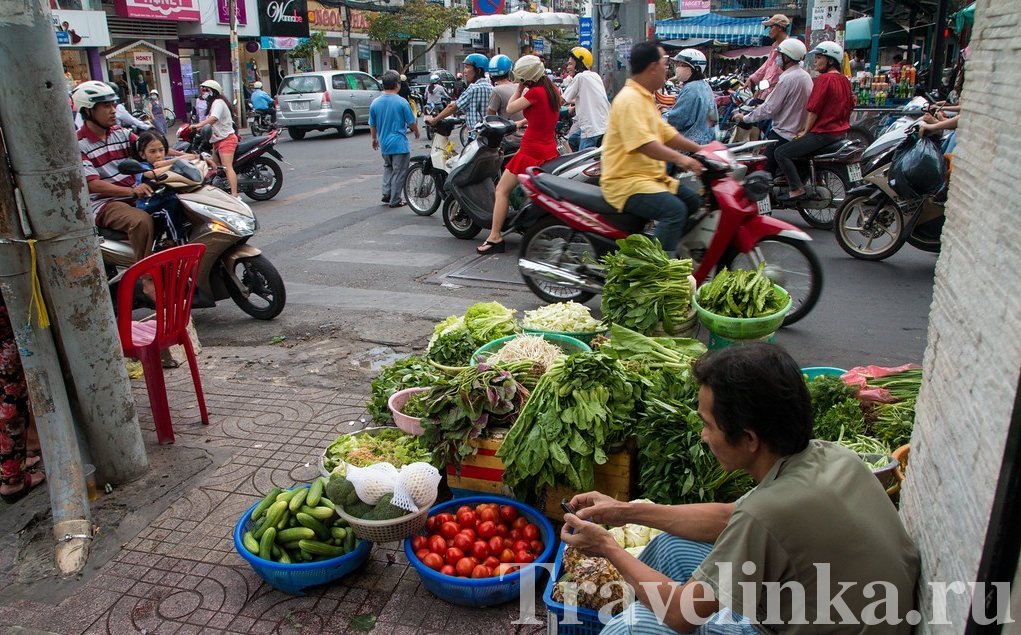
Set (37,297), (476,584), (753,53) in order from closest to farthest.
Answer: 1. (476,584)
2. (37,297)
3. (753,53)

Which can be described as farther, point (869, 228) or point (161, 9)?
point (161, 9)

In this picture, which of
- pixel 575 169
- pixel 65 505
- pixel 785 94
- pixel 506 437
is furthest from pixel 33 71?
pixel 785 94

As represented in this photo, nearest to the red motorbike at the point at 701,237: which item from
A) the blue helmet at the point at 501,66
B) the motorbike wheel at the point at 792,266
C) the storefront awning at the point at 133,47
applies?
the motorbike wheel at the point at 792,266

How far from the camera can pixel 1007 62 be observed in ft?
5.71

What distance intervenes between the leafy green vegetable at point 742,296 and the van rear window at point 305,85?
19.2 m

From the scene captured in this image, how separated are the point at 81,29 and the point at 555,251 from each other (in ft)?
75.2

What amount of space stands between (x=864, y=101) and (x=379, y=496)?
1308 centimetres

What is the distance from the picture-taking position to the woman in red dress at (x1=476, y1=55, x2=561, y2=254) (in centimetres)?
761

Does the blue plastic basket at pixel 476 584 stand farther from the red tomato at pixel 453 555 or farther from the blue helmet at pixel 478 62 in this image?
the blue helmet at pixel 478 62

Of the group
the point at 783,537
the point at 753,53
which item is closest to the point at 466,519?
the point at 783,537

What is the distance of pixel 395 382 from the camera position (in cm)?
436

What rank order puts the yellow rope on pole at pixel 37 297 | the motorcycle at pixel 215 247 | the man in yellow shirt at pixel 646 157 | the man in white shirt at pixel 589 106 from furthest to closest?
the man in white shirt at pixel 589 106
the motorcycle at pixel 215 247
the man in yellow shirt at pixel 646 157
the yellow rope on pole at pixel 37 297

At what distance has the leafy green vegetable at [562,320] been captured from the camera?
15.6ft

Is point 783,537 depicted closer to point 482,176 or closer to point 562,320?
point 562,320
